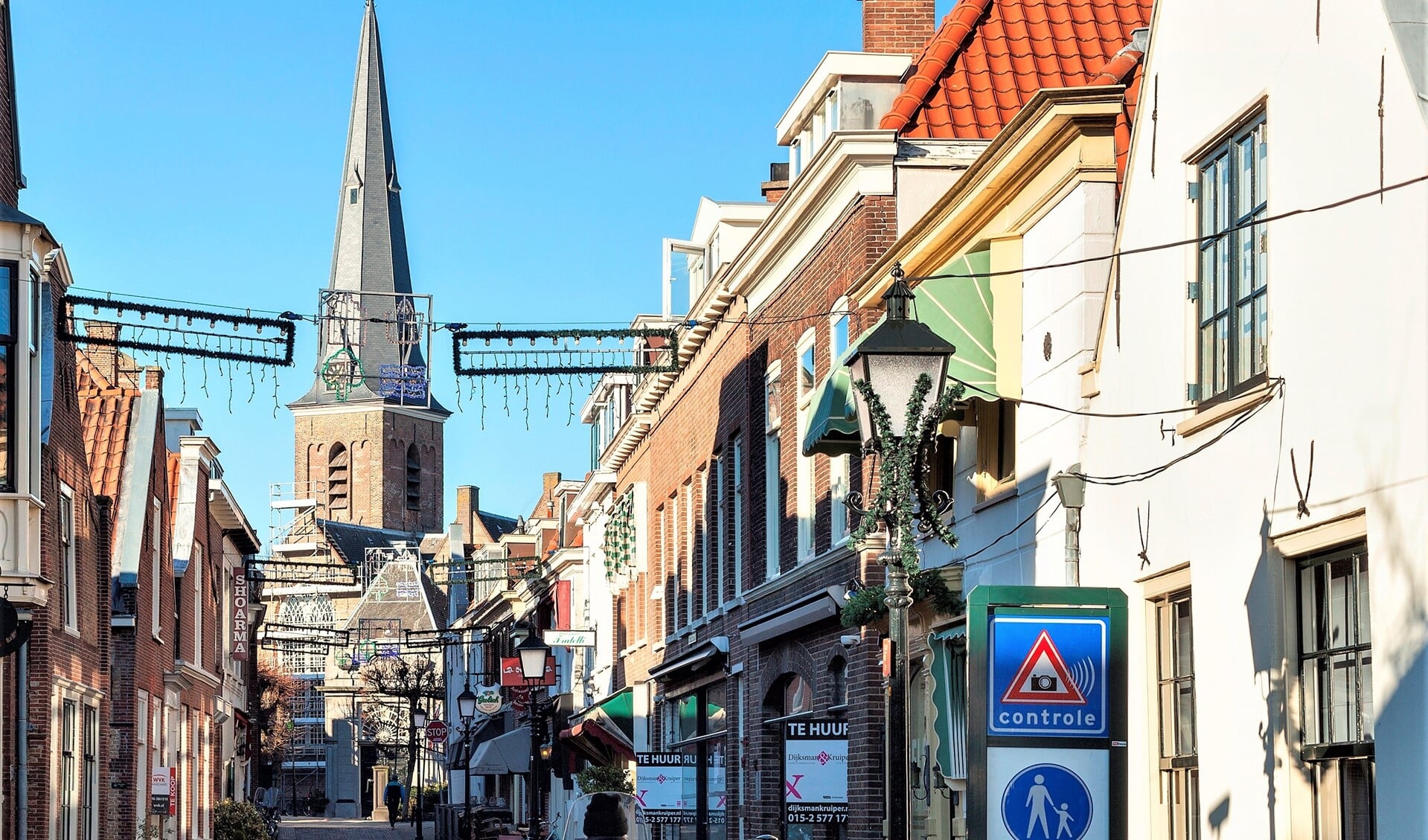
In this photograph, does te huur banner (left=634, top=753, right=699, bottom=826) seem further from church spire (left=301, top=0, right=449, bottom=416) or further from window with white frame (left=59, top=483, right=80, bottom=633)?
church spire (left=301, top=0, right=449, bottom=416)

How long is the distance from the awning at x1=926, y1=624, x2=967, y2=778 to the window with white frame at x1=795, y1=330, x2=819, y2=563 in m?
4.83

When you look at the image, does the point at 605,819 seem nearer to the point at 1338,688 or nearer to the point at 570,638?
the point at 1338,688

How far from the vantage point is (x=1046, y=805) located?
999 cm

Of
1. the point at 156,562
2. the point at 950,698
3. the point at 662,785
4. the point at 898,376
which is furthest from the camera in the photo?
the point at 156,562

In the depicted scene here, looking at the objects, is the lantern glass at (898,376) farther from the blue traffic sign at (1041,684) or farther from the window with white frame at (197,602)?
the window with white frame at (197,602)

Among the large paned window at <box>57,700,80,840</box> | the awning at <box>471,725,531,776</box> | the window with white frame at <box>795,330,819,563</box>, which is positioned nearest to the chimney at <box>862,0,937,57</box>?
the window with white frame at <box>795,330,819,563</box>

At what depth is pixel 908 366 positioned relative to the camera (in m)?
10.2

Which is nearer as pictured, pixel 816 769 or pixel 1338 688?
pixel 1338 688

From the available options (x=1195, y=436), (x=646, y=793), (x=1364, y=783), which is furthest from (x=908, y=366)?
(x=646, y=793)

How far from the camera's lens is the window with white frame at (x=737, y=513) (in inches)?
954

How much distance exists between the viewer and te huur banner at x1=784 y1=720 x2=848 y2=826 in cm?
1588

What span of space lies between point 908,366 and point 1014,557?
3.88 metres

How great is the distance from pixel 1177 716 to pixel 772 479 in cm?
1183

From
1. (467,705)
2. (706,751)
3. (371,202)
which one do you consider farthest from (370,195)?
(706,751)
